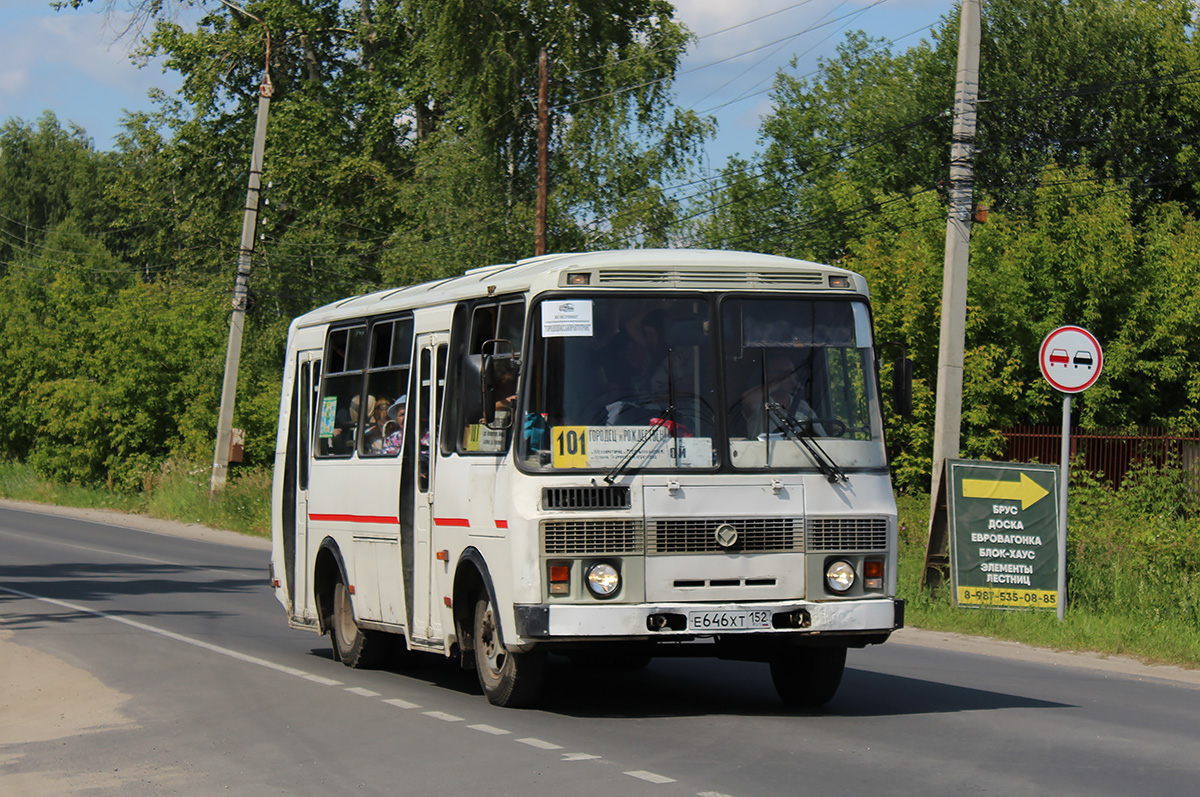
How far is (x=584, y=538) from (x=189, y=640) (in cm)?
714

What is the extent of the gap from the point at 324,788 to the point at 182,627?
9.21m

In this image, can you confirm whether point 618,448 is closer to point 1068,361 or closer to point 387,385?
point 387,385

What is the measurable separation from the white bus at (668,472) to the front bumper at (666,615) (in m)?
0.01

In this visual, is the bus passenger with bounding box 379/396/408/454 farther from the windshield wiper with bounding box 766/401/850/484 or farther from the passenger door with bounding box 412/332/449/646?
the windshield wiper with bounding box 766/401/850/484

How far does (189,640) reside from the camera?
1510cm

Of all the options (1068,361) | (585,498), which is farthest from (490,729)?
(1068,361)

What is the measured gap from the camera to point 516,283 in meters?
10.0

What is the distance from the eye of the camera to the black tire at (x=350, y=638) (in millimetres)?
12969

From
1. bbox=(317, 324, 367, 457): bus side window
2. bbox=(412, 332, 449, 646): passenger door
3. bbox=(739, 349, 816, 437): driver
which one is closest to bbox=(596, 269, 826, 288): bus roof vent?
bbox=(739, 349, 816, 437): driver

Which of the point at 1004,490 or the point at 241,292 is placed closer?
the point at 1004,490

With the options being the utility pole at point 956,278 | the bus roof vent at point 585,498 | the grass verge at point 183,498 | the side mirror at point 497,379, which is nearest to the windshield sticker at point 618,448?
the bus roof vent at point 585,498

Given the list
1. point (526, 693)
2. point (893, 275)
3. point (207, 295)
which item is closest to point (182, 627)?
point (526, 693)

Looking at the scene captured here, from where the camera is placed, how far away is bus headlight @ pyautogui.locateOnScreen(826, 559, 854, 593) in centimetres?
955

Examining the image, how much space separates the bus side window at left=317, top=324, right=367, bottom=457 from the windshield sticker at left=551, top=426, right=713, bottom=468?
3858mm
